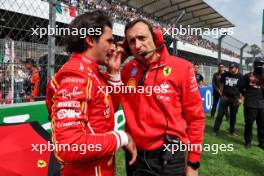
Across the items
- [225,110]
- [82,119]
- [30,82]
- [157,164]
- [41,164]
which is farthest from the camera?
[225,110]

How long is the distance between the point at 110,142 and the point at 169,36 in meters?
5.45

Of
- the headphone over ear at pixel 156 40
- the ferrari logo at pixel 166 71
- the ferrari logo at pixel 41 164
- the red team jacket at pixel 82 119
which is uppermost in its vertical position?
the headphone over ear at pixel 156 40

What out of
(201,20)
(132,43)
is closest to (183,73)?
(132,43)

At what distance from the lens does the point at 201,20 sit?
1736cm

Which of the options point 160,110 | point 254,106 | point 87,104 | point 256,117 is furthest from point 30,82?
point 256,117

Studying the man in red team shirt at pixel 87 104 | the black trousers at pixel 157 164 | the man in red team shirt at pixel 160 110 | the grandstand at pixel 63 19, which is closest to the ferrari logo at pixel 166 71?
the man in red team shirt at pixel 160 110

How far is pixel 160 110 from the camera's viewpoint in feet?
7.36

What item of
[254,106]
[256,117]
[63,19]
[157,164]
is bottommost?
[256,117]

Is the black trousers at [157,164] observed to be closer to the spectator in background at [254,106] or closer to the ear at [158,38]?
the ear at [158,38]

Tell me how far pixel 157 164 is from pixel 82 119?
2.81ft

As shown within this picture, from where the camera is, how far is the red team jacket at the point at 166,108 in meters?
2.24

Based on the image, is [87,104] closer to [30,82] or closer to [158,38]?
[158,38]

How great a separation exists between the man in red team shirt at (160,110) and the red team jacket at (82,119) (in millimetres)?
416

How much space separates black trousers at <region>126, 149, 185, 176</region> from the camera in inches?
87.0
